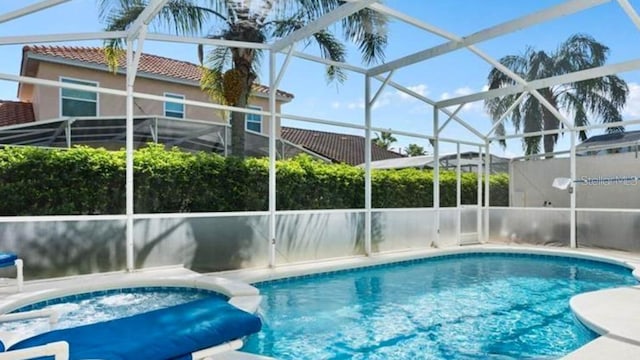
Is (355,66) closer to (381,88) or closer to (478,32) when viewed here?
(381,88)

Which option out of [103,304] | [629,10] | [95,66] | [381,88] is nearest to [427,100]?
[381,88]

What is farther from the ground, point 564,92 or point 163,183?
point 564,92

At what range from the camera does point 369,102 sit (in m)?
9.73

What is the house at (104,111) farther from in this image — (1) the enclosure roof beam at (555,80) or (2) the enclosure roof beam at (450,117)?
(1) the enclosure roof beam at (555,80)

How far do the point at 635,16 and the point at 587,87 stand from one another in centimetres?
1426

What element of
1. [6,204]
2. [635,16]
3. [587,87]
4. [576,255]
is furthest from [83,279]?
[587,87]

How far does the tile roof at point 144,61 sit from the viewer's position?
12.4 metres

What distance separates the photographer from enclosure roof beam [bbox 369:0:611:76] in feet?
20.5

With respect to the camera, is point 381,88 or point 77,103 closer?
point 381,88

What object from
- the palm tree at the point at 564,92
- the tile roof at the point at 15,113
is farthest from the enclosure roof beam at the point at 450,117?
the tile roof at the point at 15,113

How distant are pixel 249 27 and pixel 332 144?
12345 millimetres

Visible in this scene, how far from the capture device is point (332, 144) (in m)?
21.6

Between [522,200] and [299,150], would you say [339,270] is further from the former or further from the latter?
[522,200]

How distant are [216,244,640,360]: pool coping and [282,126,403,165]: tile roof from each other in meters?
8.91
